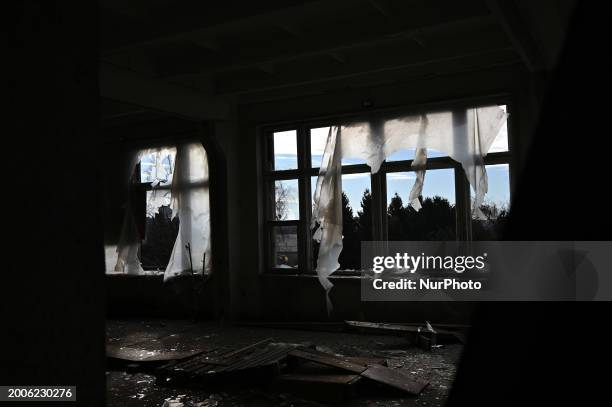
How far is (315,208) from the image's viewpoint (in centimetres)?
675

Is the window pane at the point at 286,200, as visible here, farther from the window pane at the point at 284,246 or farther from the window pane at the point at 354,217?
the window pane at the point at 354,217

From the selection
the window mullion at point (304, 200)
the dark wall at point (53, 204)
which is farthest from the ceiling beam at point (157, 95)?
Answer: the dark wall at point (53, 204)

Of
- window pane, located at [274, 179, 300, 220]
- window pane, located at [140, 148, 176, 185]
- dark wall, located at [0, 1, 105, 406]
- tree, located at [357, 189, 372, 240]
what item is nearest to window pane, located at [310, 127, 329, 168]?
window pane, located at [274, 179, 300, 220]

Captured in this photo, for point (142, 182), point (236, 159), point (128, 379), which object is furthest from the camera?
point (142, 182)

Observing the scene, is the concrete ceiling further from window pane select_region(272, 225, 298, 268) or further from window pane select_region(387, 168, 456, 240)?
window pane select_region(272, 225, 298, 268)

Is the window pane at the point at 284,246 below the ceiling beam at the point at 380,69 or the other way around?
below

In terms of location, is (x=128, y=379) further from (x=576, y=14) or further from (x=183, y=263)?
(x=576, y=14)

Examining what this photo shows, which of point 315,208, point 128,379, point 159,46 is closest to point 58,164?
point 128,379

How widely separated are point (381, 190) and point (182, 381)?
11.5ft

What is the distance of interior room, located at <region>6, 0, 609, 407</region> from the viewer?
1.79m

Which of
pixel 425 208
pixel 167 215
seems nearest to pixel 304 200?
pixel 425 208

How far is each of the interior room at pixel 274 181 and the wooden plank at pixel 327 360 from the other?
20mm

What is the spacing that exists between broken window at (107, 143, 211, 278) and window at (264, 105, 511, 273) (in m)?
1.16

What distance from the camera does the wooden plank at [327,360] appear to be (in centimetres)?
411
